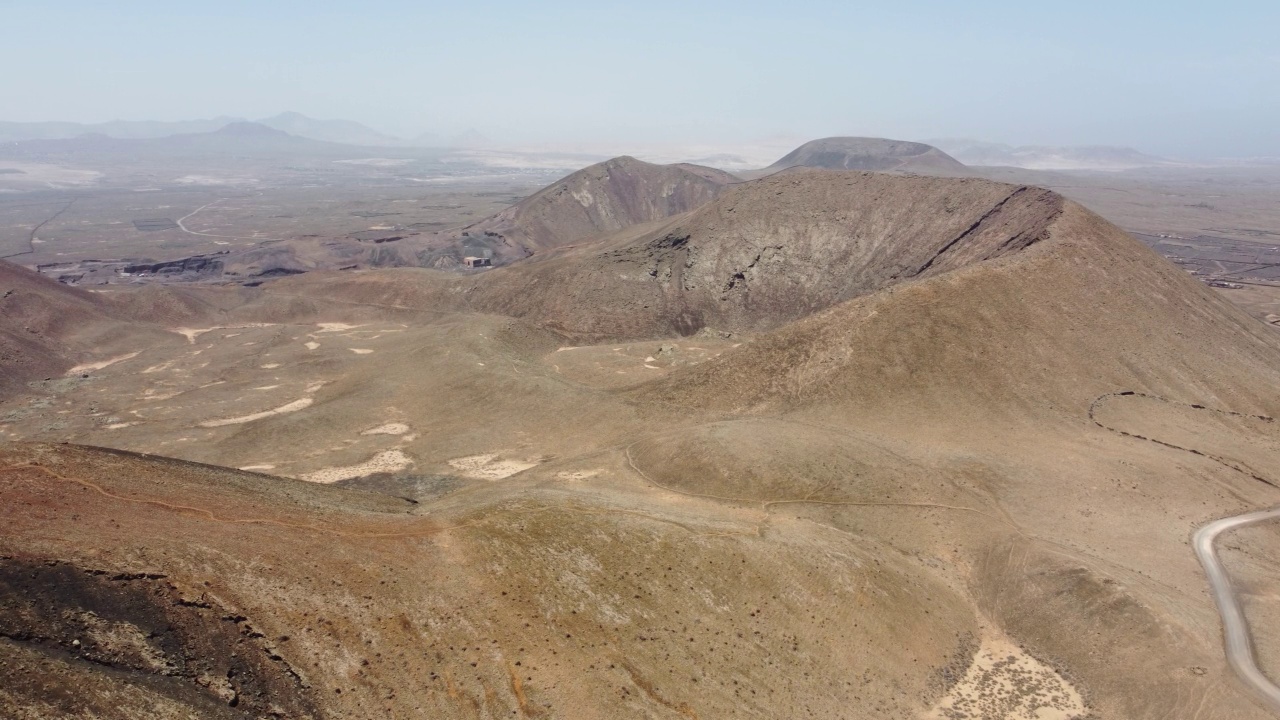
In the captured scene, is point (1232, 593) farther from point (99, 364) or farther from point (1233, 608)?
point (99, 364)

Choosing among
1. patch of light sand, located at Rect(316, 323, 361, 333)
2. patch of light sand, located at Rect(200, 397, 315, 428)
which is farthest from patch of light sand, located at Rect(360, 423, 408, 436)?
patch of light sand, located at Rect(316, 323, 361, 333)

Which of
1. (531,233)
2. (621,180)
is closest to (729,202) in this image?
(531,233)

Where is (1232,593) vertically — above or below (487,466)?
above

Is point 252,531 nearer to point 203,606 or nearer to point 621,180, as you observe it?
point 203,606

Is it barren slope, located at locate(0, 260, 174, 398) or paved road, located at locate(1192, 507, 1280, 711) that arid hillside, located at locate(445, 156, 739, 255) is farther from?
paved road, located at locate(1192, 507, 1280, 711)

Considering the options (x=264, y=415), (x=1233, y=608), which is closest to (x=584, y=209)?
(x=264, y=415)

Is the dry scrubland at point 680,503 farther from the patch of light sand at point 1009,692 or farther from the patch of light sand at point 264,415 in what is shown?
the patch of light sand at point 264,415
